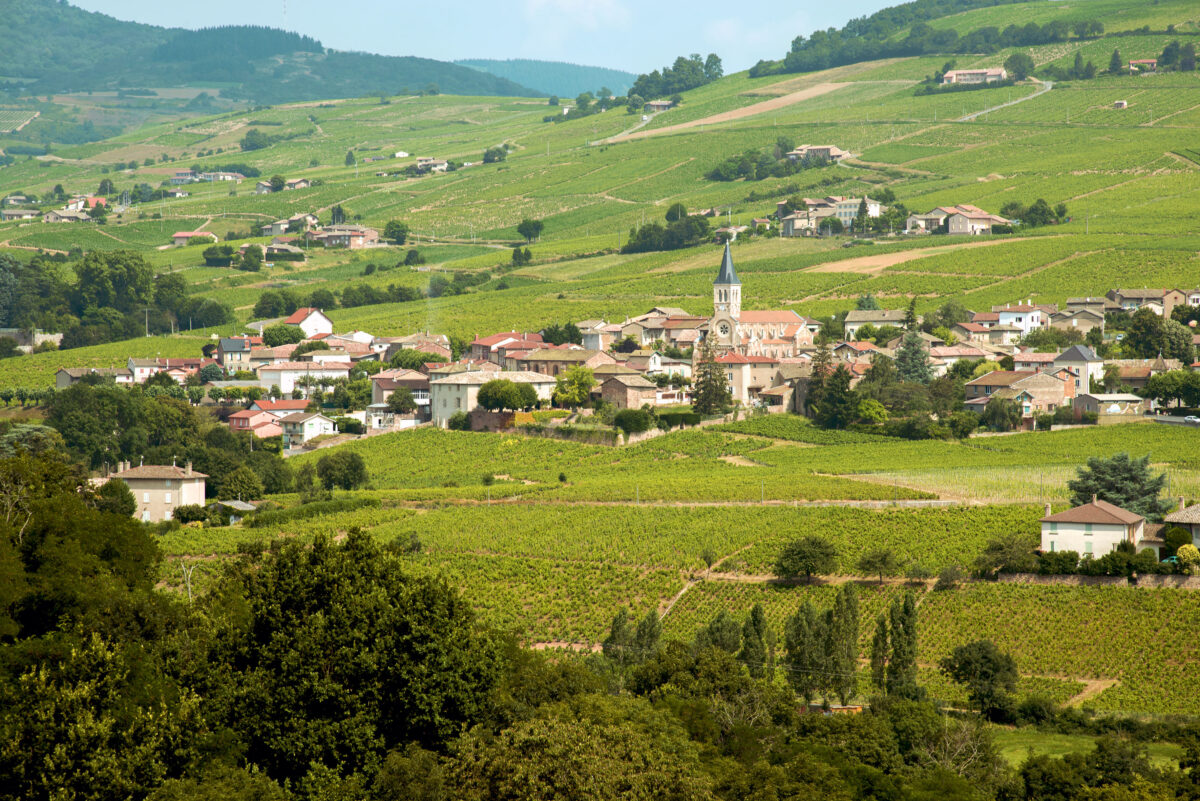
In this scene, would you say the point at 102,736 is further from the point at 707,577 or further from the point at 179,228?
the point at 179,228

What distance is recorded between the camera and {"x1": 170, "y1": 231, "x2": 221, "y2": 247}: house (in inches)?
6211

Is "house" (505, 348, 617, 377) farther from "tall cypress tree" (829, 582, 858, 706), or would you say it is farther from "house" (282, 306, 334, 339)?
"tall cypress tree" (829, 582, 858, 706)

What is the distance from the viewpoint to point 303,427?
83938mm

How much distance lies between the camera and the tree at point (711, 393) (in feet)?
266

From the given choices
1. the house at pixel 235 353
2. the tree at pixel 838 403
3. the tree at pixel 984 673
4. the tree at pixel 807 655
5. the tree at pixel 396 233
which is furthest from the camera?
the tree at pixel 396 233

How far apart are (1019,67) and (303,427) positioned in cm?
13463

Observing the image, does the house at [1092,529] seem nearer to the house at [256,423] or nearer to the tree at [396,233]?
the house at [256,423]

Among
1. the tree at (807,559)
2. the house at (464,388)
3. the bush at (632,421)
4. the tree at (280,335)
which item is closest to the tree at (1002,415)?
the bush at (632,421)

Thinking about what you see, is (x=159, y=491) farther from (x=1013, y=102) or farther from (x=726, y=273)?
(x=1013, y=102)

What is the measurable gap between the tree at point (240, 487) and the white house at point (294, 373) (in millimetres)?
26492

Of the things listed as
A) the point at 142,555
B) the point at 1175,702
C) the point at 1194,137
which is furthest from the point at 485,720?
the point at 1194,137

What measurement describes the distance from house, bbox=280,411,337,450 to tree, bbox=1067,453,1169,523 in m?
44.9

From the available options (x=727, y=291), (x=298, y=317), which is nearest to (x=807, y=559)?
(x=727, y=291)

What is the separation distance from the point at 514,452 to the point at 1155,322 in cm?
3881
